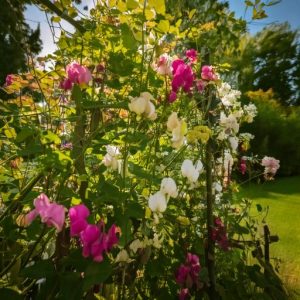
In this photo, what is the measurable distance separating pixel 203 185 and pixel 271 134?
8629 mm

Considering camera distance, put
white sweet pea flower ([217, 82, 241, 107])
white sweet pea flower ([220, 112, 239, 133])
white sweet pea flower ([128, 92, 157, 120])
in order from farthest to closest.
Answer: white sweet pea flower ([217, 82, 241, 107])
white sweet pea flower ([220, 112, 239, 133])
white sweet pea flower ([128, 92, 157, 120])

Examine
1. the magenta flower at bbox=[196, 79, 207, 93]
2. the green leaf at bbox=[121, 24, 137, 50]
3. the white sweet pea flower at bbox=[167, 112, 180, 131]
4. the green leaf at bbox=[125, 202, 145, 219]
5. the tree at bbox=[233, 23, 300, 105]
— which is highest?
the tree at bbox=[233, 23, 300, 105]

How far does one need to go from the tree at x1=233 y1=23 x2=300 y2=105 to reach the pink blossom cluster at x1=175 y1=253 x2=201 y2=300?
22.1m

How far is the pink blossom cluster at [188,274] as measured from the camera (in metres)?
1.22

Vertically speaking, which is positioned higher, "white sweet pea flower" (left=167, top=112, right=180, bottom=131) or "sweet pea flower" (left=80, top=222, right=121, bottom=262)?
"white sweet pea flower" (left=167, top=112, right=180, bottom=131)

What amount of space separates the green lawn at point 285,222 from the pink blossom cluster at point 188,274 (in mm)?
1151

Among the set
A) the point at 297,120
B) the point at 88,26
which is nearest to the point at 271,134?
the point at 297,120

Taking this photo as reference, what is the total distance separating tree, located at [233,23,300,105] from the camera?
22.5m

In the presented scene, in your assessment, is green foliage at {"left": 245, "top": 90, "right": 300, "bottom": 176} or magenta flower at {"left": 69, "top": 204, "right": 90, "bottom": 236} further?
green foliage at {"left": 245, "top": 90, "right": 300, "bottom": 176}

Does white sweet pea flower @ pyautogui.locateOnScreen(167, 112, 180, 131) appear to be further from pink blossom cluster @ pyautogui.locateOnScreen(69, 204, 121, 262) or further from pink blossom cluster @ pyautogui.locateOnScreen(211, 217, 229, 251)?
pink blossom cluster @ pyautogui.locateOnScreen(211, 217, 229, 251)

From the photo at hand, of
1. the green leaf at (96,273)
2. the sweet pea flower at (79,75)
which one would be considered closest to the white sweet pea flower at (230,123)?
the sweet pea flower at (79,75)

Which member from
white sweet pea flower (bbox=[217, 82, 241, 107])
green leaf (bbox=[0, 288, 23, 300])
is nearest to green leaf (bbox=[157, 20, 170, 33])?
green leaf (bbox=[0, 288, 23, 300])

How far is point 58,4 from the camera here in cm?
140

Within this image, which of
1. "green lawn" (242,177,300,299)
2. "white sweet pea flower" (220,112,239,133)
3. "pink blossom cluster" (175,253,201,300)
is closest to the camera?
"pink blossom cluster" (175,253,201,300)
